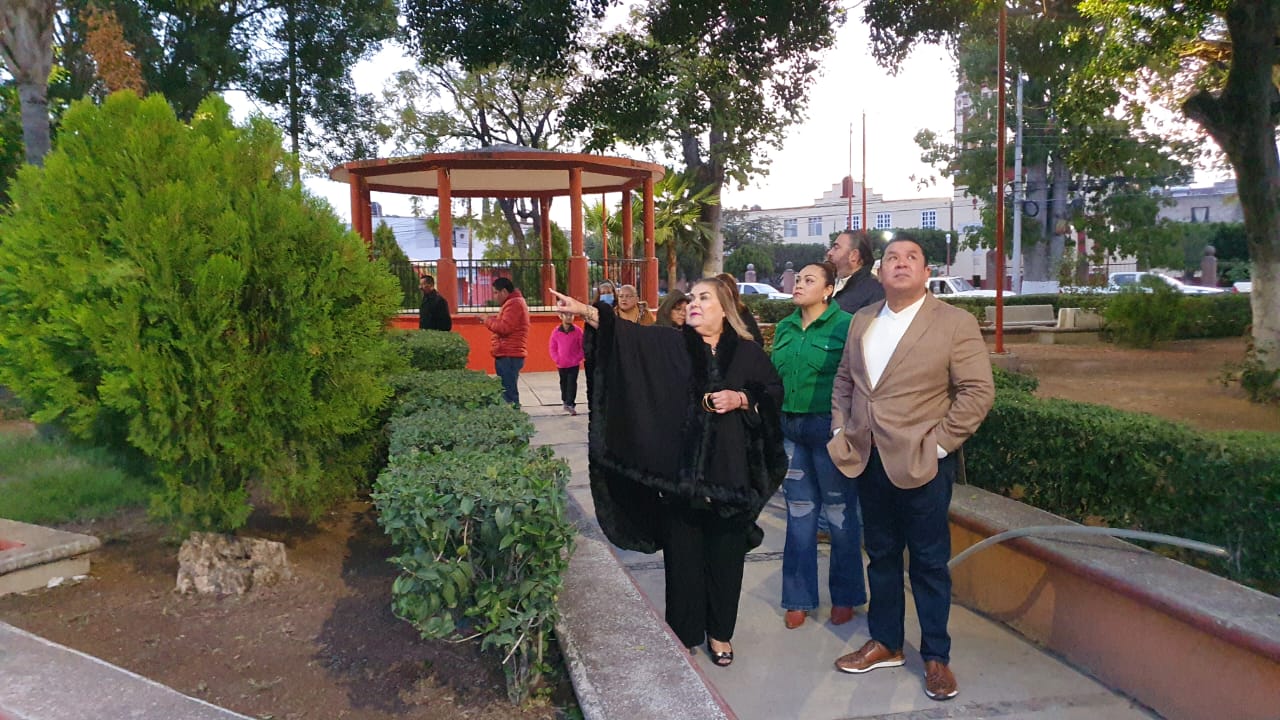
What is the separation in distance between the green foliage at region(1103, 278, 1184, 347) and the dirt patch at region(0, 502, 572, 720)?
57.6 ft

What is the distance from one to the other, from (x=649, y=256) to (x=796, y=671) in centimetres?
1330

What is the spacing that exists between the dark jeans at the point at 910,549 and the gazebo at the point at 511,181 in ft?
36.1

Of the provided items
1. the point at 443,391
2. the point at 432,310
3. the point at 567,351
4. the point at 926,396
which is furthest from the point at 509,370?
the point at 926,396

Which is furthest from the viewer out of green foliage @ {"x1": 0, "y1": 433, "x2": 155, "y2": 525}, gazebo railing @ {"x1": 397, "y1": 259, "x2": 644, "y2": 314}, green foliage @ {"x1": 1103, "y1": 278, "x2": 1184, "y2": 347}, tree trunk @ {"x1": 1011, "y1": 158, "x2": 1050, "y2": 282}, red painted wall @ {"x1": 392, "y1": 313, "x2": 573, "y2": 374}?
tree trunk @ {"x1": 1011, "y1": 158, "x2": 1050, "y2": 282}

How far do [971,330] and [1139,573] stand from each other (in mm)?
1144

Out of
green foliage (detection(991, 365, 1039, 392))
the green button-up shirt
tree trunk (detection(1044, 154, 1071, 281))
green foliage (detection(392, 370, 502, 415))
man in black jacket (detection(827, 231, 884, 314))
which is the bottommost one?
green foliage (detection(991, 365, 1039, 392))

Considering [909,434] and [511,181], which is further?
[511,181]

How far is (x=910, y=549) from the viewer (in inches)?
154

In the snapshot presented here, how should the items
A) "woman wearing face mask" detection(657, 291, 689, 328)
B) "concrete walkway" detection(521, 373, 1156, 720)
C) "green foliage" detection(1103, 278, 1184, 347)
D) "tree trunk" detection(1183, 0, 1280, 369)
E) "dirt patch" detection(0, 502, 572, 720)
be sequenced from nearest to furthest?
"concrete walkway" detection(521, 373, 1156, 720) < "dirt patch" detection(0, 502, 572, 720) < "woman wearing face mask" detection(657, 291, 689, 328) < "tree trunk" detection(1183, 0, 1280, 369) < "green foliage" detection(1103, 278, 1184, 347)

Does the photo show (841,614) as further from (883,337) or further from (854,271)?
(854,271)

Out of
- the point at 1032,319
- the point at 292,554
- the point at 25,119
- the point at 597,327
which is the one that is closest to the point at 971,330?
the point at 597,327

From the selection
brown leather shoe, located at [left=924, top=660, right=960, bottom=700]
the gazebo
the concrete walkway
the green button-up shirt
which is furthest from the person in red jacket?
brown leather shoe, located at [left=924, top=660, right=960, bottom=700]

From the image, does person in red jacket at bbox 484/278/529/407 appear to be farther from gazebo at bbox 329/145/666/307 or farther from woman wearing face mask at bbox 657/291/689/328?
gazebo at bbox 329/145/666/307

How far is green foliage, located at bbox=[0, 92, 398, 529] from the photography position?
13.3ft
